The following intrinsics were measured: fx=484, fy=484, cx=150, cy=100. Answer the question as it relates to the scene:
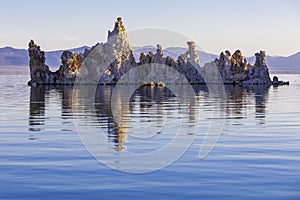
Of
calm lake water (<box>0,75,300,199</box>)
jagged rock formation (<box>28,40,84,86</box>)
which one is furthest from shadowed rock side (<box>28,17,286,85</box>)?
calm lake water (<box>0,75,300,199</box>)

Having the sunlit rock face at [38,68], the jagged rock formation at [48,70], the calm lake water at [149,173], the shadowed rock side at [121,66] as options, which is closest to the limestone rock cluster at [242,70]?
the shadowed rock side at [121,66]

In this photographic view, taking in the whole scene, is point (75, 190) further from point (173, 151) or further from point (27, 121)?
point (27, 121)

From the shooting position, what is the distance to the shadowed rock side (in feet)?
A: 503

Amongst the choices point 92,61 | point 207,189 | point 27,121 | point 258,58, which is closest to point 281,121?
point 27,121

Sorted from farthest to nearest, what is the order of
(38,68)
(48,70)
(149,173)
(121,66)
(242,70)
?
(242,70)
(121,66)
(48,70)
(38,68)
(149,173)

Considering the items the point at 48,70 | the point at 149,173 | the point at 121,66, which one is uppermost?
the point at 121,66

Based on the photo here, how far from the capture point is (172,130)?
94.0 ft

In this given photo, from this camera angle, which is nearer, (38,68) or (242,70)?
(38,68)

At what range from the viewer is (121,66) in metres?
167

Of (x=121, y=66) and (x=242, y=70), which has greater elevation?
(x=121, y=66)

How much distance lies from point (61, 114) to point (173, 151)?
20.6 m

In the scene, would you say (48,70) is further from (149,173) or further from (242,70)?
(149,173)

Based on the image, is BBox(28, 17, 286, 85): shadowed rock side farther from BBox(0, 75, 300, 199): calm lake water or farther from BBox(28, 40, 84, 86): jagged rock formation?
BBox(0, 75, 300, 199): calm lake water

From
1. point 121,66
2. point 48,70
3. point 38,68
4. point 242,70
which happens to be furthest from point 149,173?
point 242,70
